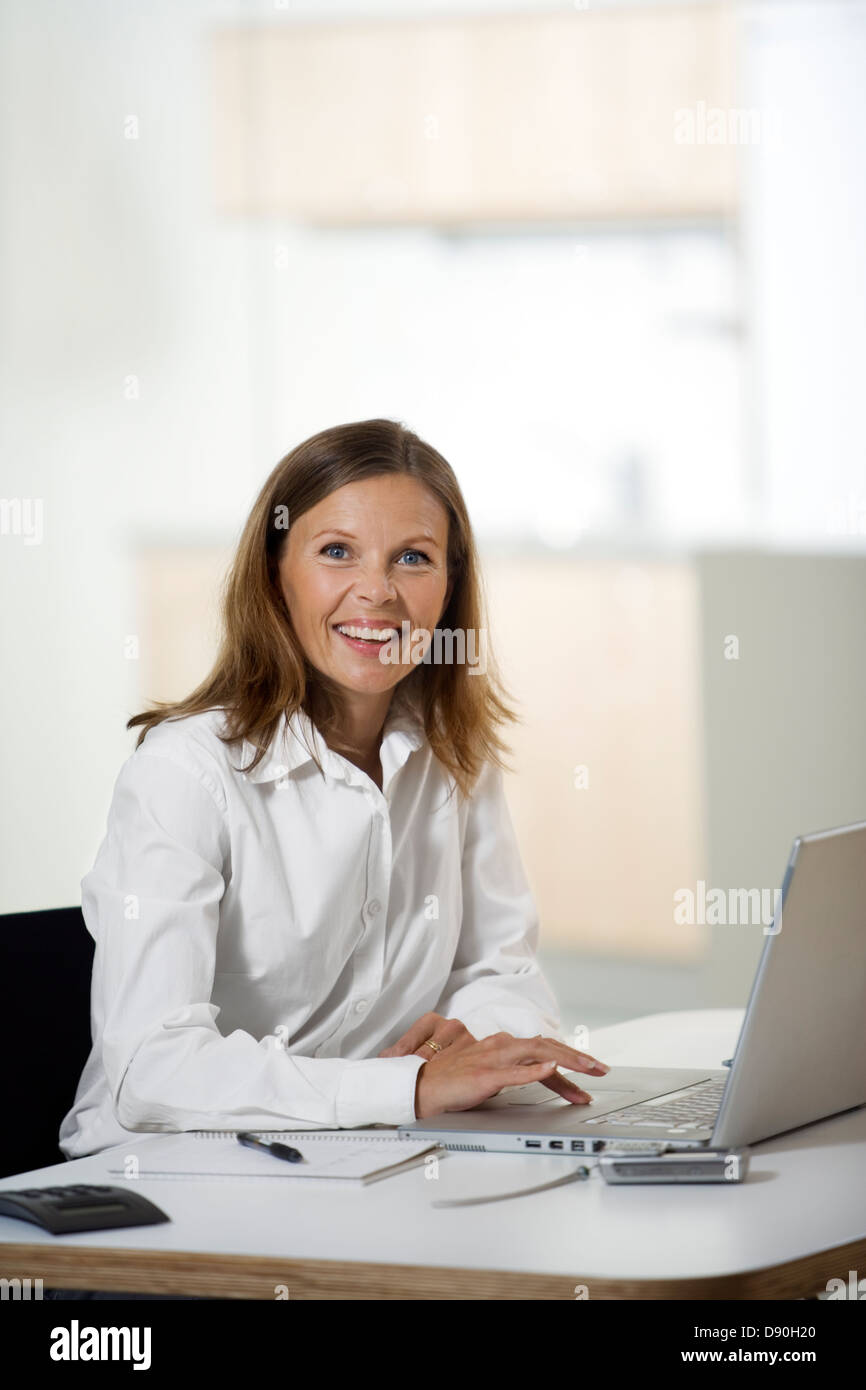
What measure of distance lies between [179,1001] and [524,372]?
336 centimetres

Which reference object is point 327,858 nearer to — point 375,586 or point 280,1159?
point 375,586

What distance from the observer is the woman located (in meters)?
1.56

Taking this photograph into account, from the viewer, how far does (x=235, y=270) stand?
16.6 feet

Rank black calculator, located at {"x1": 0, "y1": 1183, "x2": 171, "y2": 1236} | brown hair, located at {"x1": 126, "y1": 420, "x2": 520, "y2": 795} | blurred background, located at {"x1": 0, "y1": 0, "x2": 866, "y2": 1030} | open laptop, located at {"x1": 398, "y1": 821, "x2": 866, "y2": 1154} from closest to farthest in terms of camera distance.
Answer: black calculator, located at {"x1": 0, "y1": 1183, "x2": 171, "y2": 1236}
open laptop, located at {"x1": 398, "y1": 821, "x2": 866, "y2": 1154}
brown hair, located at {"x1": 126, "y1": 420, "x2": 520, "y2": 795}
blurred background, located at {"x1": 0, "y1": 0, "x2": 866, "y2": 1030}

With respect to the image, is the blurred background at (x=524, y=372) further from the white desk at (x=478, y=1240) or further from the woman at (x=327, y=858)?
the white desk at (x=478, y=1240)

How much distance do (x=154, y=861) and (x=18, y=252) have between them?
154 inches

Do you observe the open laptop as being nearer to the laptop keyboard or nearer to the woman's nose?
the laptop keyboard

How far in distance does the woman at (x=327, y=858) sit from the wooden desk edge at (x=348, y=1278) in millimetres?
332

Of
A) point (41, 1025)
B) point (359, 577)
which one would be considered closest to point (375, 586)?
point (359, 577)

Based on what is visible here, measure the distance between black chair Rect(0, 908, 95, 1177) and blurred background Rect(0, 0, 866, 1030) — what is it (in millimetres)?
2391

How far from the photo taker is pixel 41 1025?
1751mm

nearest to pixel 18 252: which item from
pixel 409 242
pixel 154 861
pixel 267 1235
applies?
pixel 409 242

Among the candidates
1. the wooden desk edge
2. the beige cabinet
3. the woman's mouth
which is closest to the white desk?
the wooden desk edge

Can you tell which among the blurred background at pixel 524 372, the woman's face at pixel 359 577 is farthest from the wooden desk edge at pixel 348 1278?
the blurred background at pixel 524 372
